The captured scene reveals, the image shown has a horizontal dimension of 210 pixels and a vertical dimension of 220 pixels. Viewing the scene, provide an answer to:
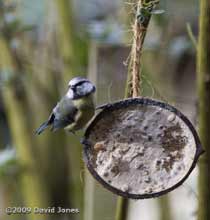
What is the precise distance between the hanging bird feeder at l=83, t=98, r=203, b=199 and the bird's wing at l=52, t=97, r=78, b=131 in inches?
1.1

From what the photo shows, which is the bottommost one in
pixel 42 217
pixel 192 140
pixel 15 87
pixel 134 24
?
pixel 42 217

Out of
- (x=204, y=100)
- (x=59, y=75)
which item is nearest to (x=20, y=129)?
(x=59, y=75)

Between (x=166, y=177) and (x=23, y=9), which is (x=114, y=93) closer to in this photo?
(x=166, y=177)

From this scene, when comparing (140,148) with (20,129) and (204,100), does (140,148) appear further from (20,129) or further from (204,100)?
(20,129)

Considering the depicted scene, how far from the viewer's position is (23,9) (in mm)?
1143

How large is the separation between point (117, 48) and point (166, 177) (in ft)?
1.26

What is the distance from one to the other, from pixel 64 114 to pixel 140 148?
0.30 feet

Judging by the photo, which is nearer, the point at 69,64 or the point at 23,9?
the point at 69,64

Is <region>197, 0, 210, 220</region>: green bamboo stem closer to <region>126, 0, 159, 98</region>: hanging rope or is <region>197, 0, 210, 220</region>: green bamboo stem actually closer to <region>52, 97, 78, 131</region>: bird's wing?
<region>126, 0, 159, 98</region>: hanging rope

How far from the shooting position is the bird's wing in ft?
1.72

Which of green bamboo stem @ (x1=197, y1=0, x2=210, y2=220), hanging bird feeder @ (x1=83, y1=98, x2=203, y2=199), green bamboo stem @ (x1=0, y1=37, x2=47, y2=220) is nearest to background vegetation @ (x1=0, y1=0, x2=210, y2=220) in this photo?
green bamboo stem @ (x1=0, y1=37, x2=47, y2=220)

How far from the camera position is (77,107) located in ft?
1.70

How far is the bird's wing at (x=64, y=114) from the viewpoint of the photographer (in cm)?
52

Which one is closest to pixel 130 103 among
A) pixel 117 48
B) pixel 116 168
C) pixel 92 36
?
pixel 116 168
